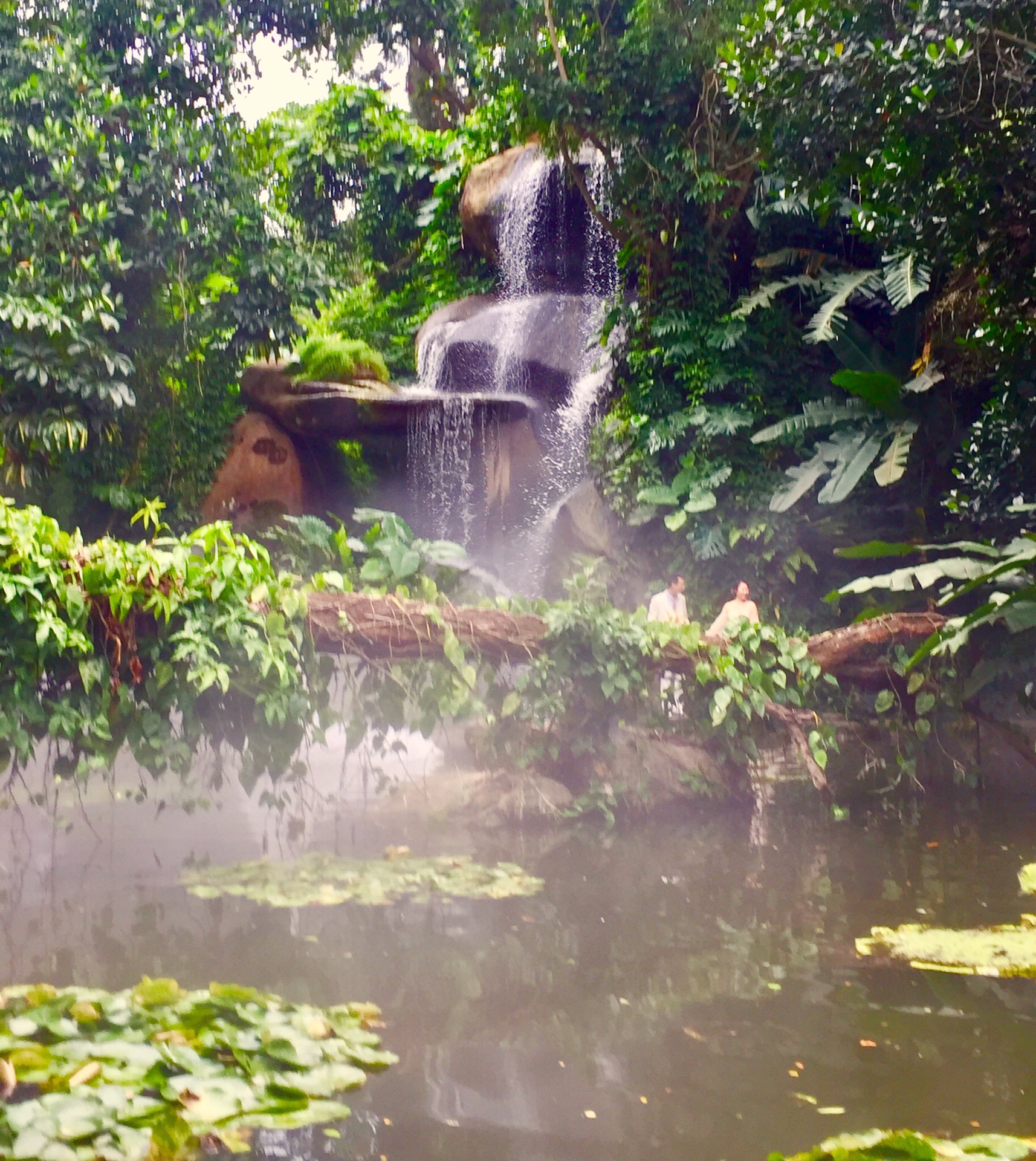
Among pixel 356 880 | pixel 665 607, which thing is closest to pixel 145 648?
pixel 356 880

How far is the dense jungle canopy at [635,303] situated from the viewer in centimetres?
816

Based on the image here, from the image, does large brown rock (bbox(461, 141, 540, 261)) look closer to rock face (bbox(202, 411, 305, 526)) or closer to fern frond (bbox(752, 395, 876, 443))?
rock face (bbox(202, 411, 305, 526))

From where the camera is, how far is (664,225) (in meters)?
10.6

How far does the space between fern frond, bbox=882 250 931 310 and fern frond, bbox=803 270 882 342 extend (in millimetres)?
505

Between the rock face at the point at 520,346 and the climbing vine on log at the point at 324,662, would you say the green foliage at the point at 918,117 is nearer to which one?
the climbing vine on log at the point at 324,662

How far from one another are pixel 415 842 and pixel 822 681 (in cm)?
373

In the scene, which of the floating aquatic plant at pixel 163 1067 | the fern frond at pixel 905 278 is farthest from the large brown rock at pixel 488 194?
the floating aquatic plant at pixel 163 1067

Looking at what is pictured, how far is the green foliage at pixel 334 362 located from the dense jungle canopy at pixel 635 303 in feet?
1.01

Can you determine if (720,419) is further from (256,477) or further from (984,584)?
(256,477)

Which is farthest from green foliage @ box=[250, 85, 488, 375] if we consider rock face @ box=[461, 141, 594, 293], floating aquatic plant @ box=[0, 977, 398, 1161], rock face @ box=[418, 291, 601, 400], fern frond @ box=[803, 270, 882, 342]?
floating aquatic plant @ box=[0, 977, 398, 1161]

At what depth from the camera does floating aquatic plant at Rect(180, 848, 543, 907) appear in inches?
198

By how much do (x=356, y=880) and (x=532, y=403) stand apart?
7461 millimetres

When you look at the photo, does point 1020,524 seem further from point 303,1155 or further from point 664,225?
point 303,1155

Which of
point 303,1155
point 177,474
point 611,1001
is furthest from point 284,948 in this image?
point 177,474
